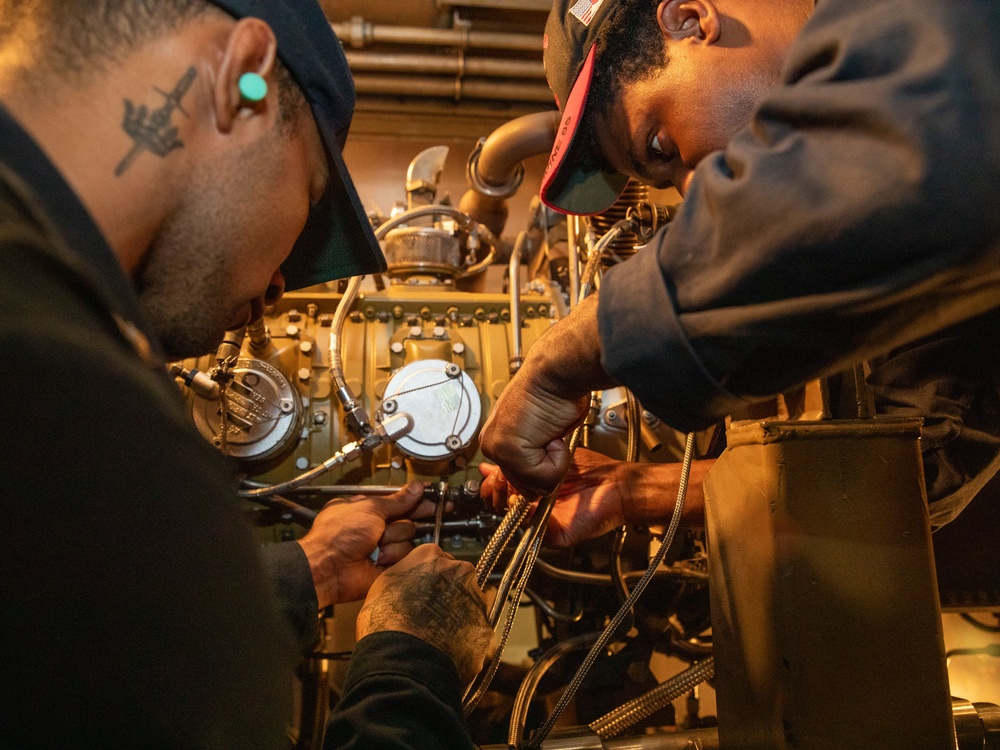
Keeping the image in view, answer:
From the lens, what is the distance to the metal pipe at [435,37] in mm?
2588

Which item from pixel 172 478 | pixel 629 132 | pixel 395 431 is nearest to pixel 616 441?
pixel 395 431

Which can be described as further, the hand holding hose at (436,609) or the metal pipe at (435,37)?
the metal pipe at (435,37)

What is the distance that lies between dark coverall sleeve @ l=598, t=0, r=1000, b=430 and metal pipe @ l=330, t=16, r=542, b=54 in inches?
81.6

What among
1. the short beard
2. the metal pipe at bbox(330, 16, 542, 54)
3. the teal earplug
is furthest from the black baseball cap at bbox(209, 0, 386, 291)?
the metal pipe at bbox(330, 16, 542, 54)

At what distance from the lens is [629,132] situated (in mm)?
1292

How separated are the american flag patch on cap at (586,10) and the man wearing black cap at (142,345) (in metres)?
0.54

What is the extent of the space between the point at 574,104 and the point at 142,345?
1043 mm

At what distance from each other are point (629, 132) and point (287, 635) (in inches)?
43.7

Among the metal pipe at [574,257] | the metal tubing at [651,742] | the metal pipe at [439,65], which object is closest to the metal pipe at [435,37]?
the metal pipe at [439,65]

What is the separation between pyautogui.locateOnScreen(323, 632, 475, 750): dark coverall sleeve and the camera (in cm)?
88

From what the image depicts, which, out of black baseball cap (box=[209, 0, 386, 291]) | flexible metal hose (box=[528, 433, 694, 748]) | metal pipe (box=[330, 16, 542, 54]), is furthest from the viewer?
metal pipe (box=[330, 16, 542, 54])

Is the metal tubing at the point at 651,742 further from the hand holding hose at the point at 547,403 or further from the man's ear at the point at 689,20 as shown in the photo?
the man's ear at the point at 689,20

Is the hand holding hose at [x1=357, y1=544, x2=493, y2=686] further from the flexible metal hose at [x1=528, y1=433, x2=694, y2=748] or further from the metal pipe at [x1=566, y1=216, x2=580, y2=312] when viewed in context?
the metal pipe at [x1=566, y1=216, x2=580, y2=312]

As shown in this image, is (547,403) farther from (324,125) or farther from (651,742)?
(651,742)
